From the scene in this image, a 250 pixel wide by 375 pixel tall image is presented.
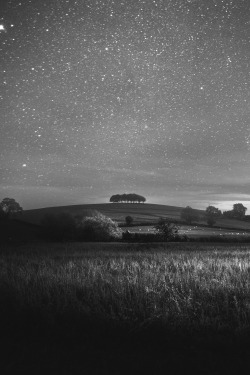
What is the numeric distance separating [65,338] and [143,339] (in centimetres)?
155

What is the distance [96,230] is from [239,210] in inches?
3120

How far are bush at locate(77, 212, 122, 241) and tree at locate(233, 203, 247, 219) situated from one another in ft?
240

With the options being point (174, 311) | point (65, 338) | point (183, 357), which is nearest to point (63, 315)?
point (65, 338)

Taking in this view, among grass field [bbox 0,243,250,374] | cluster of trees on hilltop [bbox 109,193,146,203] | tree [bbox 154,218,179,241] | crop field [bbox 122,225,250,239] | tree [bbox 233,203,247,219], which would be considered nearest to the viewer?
grass field [bbox 0,243,250,374]

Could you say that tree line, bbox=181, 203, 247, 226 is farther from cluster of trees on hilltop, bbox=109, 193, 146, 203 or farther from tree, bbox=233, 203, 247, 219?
cluster of trees on hilltop, bbox=109, 193, 146, 203

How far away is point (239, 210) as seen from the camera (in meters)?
119

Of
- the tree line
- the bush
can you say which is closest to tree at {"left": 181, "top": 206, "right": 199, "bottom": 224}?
the tree line

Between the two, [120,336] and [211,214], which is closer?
[120,336]

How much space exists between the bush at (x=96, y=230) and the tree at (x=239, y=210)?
240 ft

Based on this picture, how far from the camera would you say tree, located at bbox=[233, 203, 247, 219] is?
118000 mm

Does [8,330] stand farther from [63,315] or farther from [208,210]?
[208,210]

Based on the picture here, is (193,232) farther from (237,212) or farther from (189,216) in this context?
(237,212)

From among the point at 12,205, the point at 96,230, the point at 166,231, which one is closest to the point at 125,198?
the point at 12,205

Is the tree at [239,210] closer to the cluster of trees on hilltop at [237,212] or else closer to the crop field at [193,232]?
the cluster of trees on hilltop at [237,212]
